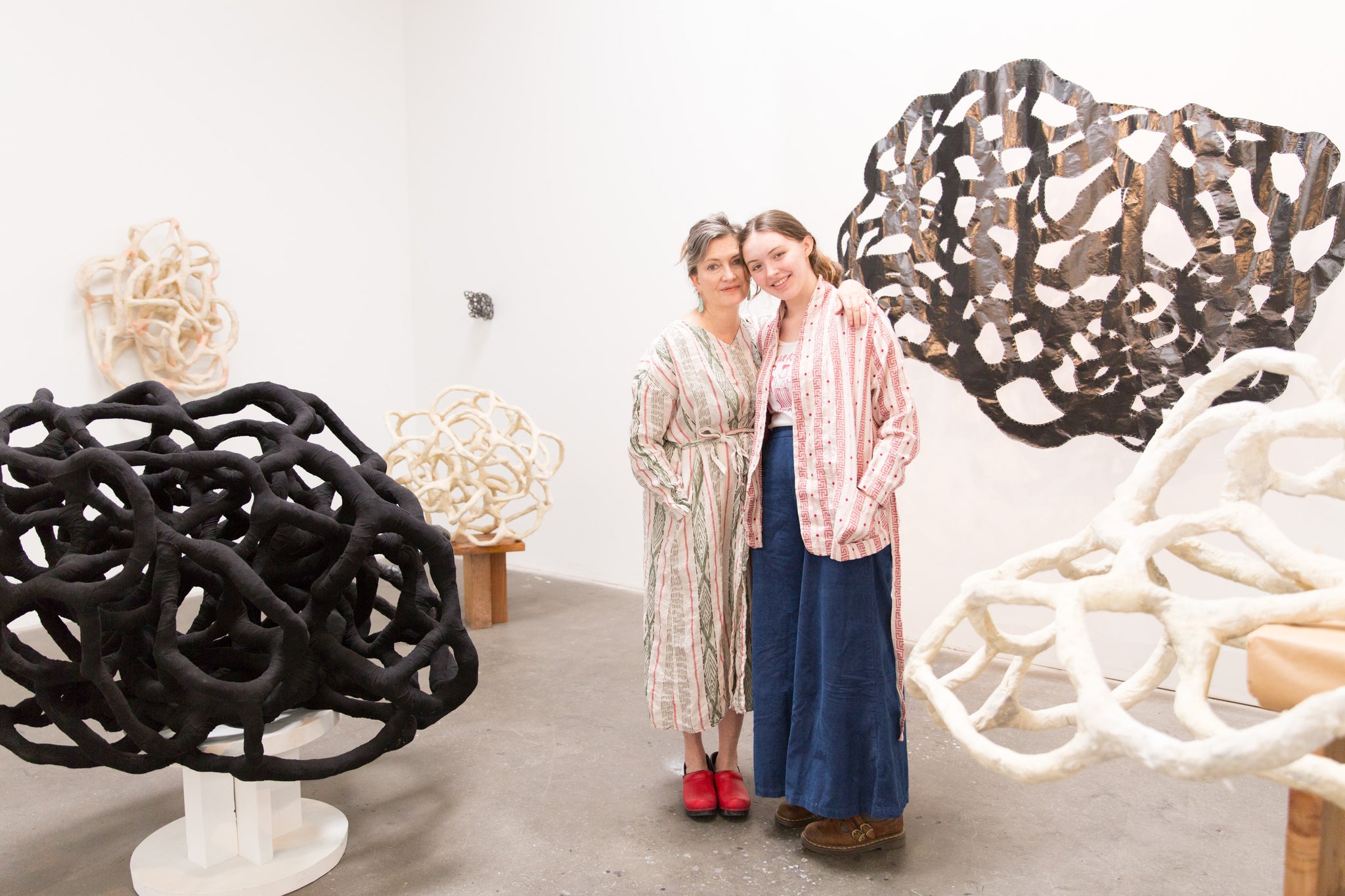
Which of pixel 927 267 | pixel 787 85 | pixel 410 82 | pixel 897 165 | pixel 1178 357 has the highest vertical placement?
pixel 410 82

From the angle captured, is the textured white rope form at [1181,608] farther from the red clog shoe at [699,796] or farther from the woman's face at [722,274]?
the red clog shoe at [699,796]

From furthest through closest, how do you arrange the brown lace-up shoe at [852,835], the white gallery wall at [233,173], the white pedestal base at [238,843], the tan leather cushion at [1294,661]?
the white gallery wall at [233,173], the brown lace-up shoe at [852,835], the white pedestal base at [238,843], the tan leather cushion at [1294,661]

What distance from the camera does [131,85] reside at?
4.24m

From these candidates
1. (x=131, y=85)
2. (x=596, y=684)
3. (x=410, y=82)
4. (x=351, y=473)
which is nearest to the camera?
(x=351, y=473)

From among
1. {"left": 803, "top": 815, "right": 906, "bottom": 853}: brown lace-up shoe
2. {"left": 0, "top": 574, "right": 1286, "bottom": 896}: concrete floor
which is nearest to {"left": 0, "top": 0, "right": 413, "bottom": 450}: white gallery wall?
{"left": 0, "top": 574, "right": 1286, "bottom": 896}: concrete floor

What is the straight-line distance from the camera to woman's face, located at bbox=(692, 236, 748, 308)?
2100 millimetres

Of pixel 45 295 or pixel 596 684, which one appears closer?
pixel 596 684

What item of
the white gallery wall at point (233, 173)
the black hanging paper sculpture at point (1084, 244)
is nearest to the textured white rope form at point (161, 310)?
the white gallery wall at point (233, 173)

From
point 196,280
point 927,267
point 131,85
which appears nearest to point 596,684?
point 927,267

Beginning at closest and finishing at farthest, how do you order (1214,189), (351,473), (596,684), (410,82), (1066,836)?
(351,473) < (1066,836) < (1214,189) < (596,684) < (410,82)

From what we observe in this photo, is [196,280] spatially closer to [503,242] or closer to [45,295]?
[45,295]

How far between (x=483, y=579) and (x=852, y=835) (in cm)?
220

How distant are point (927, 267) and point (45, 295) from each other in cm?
361

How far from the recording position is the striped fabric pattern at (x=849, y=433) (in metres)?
1.85
